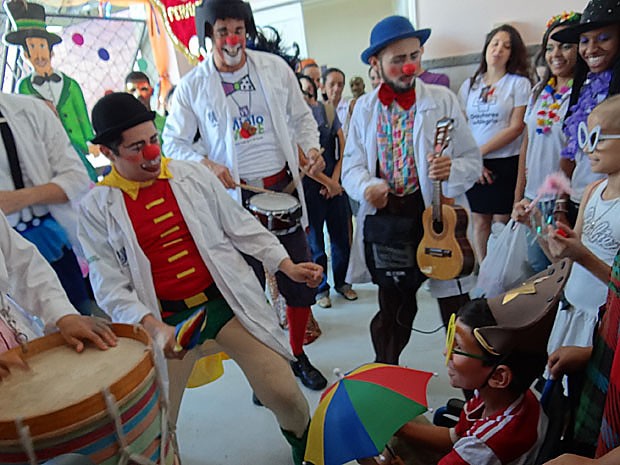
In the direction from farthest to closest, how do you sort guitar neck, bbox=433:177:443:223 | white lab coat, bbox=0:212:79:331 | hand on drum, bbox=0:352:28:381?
guitar neck, bbox=433:177:443:223, white lab coat, bbox=0:212:79:331, hand on drum, bbox=0:352:28:381

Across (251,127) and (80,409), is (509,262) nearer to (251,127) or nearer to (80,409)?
(251,127)

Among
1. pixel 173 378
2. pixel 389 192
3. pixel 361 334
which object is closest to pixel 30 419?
pixel 173 378

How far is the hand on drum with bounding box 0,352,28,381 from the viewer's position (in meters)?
1.06

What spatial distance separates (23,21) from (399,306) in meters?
2.96

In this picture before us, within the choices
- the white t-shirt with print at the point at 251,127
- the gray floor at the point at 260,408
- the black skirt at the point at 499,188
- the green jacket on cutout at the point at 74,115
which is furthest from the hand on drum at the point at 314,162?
the green jacket on cutout at the point at 74,115

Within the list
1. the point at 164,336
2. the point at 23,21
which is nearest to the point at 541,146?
the point at 164,336

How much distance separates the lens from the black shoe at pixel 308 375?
7.99 ft

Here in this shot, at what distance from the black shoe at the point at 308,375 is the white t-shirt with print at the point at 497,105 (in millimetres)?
1907

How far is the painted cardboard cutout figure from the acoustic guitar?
84.1 inches

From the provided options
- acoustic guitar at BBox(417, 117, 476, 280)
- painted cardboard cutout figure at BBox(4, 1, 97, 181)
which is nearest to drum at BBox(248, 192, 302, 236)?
acoustic guitar at BBox(417, 117, 476, 280)

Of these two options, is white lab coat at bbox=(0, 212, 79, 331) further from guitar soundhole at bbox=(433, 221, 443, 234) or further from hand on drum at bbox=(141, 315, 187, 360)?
guitar soundhole at bbox=(433, 221, 443, 234)

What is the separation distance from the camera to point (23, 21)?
2.98 m

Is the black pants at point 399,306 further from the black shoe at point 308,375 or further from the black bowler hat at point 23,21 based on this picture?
the black bowler hat at point 23,21

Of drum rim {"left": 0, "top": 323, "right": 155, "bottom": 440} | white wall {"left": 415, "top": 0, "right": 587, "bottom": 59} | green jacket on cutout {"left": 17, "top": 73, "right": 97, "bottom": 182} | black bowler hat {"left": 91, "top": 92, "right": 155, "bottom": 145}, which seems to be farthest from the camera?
white wall {"left": 415, "top": 0, "right": 587, "bottom": 59}
